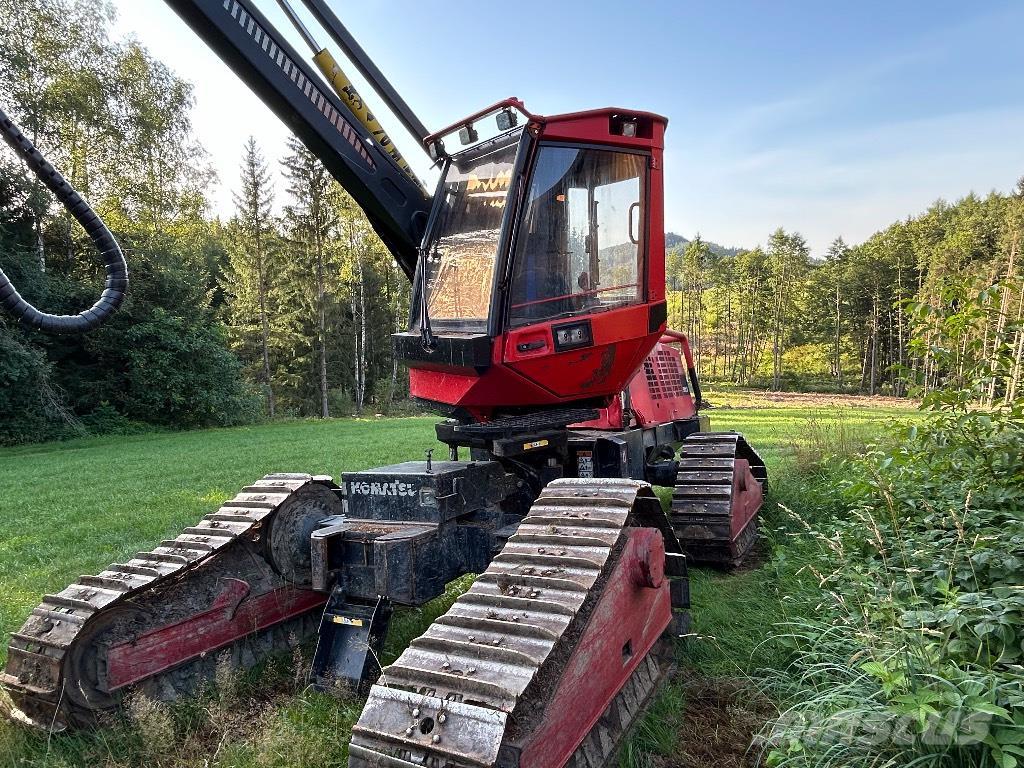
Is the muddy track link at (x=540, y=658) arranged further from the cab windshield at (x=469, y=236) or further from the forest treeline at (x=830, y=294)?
the forest treeline at (x=830, y=294)

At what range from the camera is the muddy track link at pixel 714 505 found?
17.5 feet

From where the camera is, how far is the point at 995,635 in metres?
2.65

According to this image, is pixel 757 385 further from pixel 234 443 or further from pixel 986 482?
pixel 986 482

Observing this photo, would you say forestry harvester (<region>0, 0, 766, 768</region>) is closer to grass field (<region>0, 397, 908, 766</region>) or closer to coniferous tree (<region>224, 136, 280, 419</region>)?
grass field (<region>0, 397, 908, 766</region>)

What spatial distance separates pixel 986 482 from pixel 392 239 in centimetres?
428

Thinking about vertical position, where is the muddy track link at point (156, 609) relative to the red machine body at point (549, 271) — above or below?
below

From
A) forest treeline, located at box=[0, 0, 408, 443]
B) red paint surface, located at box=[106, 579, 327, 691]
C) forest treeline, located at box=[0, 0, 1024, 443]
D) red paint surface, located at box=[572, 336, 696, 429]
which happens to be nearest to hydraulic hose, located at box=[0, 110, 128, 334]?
red paint surface, located at box=[106, 579, 327, 691]

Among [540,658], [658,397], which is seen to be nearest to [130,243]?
[658,397]

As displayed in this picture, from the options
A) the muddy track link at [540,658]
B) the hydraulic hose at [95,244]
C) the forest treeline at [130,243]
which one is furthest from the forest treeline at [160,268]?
the hydraulic hose at [95,244]

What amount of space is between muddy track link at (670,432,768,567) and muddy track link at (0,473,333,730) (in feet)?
9.65

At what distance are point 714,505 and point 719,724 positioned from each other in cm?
246

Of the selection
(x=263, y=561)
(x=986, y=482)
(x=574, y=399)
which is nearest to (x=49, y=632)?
(x=263, y=561)

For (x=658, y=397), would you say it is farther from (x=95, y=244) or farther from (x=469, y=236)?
(x=95, y=244)

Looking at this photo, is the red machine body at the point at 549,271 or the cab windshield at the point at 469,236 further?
the cab windshield at the point at 469,236
